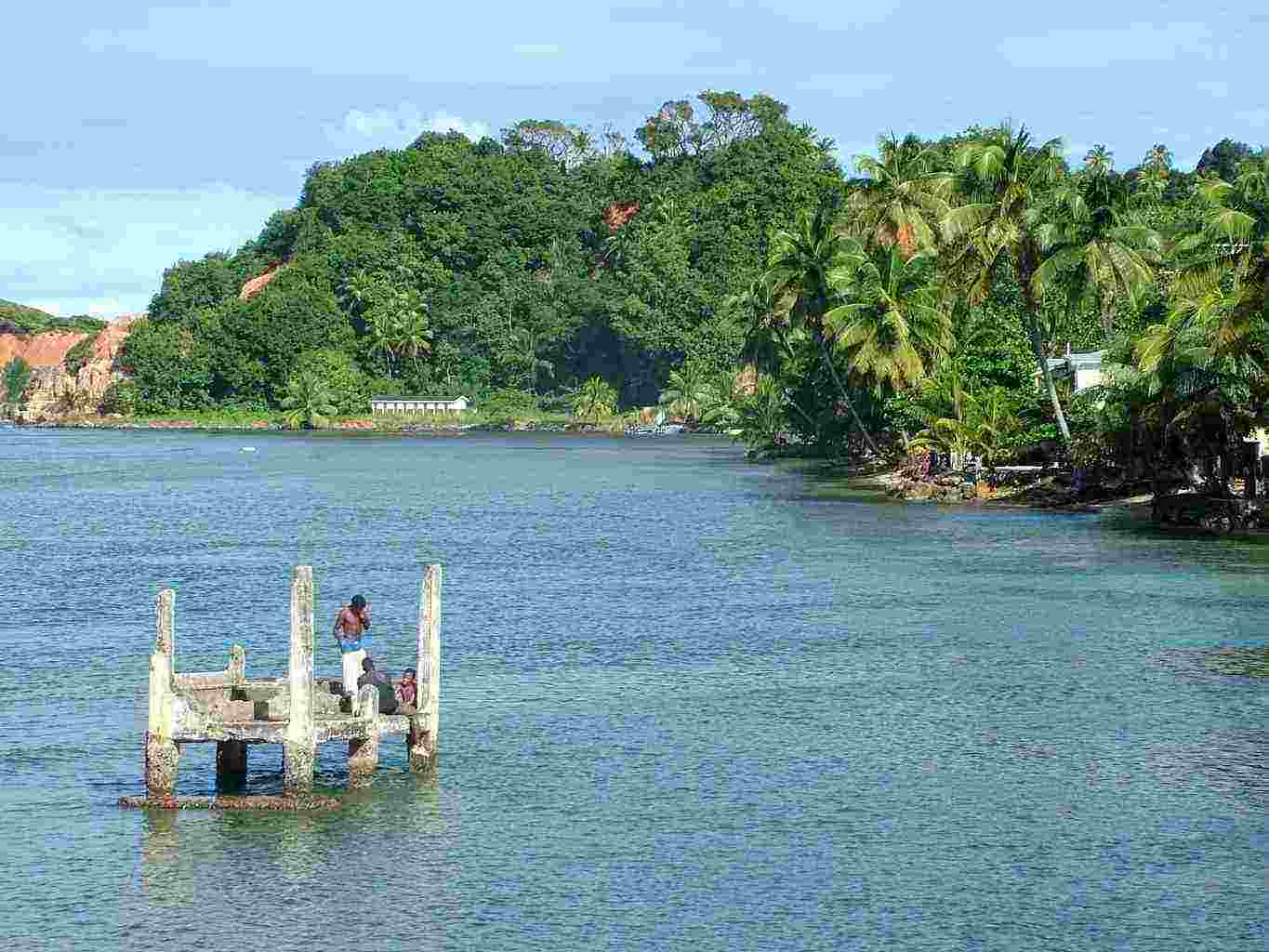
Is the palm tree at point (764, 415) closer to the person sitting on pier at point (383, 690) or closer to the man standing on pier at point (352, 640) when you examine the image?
the man standing on pier at point (352, 640)

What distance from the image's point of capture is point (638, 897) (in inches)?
851

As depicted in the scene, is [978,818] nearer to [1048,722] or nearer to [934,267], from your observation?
[1048,722]

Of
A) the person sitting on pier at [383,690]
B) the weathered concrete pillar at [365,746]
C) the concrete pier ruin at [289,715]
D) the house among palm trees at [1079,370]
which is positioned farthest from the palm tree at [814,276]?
the weathered concrete pillar at [365,746]

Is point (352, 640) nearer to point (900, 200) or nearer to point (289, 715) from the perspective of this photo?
point (289, 715)

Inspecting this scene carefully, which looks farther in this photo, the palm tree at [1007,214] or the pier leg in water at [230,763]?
the palm tree at [1007,214]

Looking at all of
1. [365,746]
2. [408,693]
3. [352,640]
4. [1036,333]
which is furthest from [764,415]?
[365,746]

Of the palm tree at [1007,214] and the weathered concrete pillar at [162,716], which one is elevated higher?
the palm tree at [1007,214]

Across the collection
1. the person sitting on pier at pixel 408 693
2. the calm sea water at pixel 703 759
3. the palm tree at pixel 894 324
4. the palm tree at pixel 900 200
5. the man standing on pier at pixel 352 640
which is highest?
the palm tree at pixel 900 200

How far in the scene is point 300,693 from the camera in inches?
936

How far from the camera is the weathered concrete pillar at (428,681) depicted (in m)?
26.1

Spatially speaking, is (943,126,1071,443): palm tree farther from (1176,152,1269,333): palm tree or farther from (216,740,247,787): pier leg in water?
(216,740,247,787): pier leg in water

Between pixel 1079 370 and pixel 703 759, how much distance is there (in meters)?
63.2

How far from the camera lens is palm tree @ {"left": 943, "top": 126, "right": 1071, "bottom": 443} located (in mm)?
74625

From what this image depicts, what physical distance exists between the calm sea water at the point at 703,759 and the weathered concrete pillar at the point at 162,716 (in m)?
0.54
